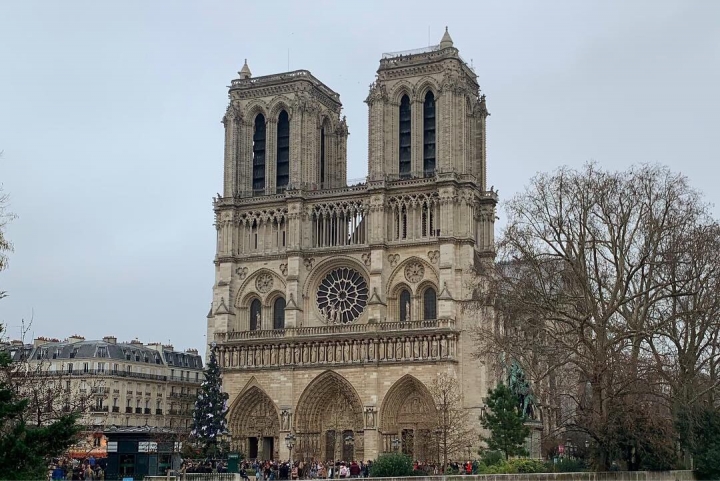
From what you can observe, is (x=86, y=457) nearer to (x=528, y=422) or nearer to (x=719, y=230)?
(x=528, y=422)

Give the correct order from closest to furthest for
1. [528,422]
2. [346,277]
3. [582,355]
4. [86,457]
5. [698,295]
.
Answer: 1. [582,355]
2. [698,295]
3. [86,457]
4. [528,422]
5. [346,277]

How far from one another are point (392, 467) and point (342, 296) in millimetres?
23542

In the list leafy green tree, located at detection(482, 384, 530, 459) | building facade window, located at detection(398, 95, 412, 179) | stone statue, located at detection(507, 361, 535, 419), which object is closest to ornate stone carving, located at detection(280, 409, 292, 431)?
stone statue, located at detection(507, 361, 535, 419)

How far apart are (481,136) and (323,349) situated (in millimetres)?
15173

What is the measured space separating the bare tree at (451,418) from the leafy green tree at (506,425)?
534 cm

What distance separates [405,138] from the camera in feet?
203

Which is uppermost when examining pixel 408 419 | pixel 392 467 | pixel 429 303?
pixel 429 303

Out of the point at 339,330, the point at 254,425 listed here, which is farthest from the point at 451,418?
the point at 254,425

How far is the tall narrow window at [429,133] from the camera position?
60938 millimetres

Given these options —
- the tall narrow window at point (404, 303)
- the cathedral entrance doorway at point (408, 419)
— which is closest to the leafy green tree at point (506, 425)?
the cathedral entrance doorway at point (408, 419)

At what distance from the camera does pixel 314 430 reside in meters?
59.9

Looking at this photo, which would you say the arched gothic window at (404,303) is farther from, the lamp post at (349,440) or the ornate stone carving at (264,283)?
the ornate stone carving at (264,283)

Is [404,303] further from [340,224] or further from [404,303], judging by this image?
[340,224]

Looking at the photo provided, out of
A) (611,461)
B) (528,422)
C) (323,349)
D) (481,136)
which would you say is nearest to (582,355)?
(611,461)
